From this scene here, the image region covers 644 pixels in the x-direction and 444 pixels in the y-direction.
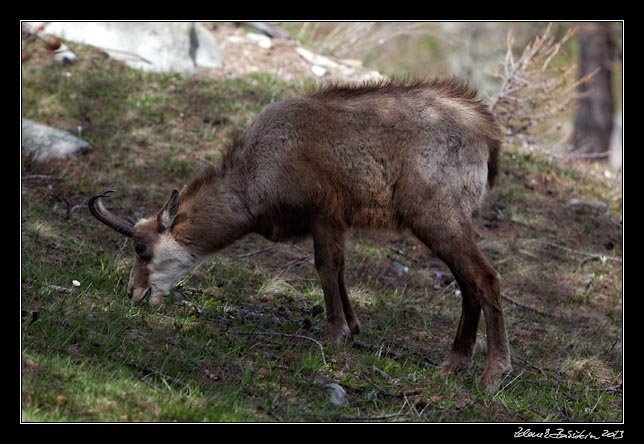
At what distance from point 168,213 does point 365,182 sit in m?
1.66

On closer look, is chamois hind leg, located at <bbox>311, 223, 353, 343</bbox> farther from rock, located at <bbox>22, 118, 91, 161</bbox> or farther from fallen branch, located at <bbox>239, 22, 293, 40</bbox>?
fallen branch, located at <bbox>239, 22, 293, 40</bbox>

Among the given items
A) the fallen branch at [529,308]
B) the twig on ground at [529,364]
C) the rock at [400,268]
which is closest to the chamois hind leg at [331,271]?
the twig on ground at [529,364]

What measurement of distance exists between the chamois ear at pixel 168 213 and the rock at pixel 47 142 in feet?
11.2

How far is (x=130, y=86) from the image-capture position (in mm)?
11492

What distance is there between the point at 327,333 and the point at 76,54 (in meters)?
7.05

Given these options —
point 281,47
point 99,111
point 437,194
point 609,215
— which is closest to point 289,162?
point 437,194

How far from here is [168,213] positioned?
6.88m

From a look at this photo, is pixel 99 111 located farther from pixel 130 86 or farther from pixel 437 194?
pixel 437 194

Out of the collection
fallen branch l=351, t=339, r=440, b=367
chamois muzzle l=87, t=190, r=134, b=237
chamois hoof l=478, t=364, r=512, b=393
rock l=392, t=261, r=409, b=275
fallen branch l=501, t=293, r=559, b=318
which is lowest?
rock l=392, t=261, r=409, b=275

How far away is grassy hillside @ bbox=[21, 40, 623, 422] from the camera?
5418mm

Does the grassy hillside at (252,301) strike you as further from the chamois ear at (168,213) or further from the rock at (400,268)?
the chamois ear at (168,213)

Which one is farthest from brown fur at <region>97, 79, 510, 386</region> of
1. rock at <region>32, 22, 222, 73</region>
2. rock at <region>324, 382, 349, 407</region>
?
rock at <region>32, 22, 222, 73</region>

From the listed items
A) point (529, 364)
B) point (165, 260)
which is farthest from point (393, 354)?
point (165, 260)

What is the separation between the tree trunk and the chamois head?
34.4 ft
